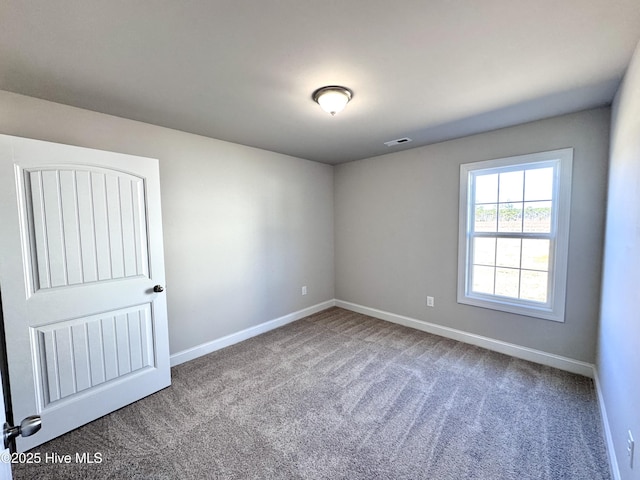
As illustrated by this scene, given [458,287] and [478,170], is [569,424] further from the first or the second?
[478,170]

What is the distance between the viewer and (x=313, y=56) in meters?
1.58

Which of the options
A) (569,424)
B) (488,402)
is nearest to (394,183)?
(488,402)

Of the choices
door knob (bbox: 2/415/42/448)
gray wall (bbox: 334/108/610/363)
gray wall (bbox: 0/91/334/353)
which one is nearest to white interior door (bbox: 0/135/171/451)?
gray wall (bbox: 0/91/334/353)

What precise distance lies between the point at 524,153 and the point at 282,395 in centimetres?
325

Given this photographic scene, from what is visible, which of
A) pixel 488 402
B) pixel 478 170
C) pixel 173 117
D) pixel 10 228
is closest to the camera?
pixel 10 228

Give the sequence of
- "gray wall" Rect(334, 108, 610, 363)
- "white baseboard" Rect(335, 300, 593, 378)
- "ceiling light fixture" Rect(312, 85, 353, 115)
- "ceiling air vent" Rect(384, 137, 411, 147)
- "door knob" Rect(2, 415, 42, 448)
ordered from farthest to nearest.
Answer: "ceiling air vent" Rect(384, 137, 411, 147) → "white baseboard" Rect(335, 300, 593, 378) → "gray wall" Rect(334, 108, 610, 363) → "ceiling light fixture" Rect(312, 85, 353, 115) → "door knob" Rect(2, 415, 42, 448)

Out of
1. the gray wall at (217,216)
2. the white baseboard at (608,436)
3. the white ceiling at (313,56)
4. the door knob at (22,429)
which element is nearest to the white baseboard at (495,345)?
the white baseboard at (608,436)

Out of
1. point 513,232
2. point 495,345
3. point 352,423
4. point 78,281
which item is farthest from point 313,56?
point 495,345

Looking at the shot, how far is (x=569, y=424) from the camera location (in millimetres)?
1887

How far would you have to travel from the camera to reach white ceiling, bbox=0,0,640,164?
1251mm

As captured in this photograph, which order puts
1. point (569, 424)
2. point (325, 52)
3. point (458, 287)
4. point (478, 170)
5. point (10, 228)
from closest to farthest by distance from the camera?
point (325, 52), point (10, 228), point (569, 424), point (478, 170), point (458, 287)

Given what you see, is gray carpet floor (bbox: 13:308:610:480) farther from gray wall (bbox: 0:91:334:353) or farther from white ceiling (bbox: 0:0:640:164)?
white ceiling (bbox: 0:0:640:164)

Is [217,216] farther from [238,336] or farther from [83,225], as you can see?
[238,336]

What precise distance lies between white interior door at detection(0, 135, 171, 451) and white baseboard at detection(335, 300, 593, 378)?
2.83 meters
